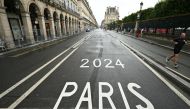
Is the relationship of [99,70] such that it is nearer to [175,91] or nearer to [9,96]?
[175,91]

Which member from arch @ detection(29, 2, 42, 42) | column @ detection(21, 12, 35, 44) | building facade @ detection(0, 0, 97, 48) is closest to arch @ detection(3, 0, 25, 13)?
building facade @ detection(0, 0, 97, 48)

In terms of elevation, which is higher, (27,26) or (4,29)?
(27,26)

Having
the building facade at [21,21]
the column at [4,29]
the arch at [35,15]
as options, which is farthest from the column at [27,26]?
the column at [4,29]

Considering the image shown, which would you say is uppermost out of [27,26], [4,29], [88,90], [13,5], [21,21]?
[13,5]

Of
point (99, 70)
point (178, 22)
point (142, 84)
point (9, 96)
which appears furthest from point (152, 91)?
point (178, 22)

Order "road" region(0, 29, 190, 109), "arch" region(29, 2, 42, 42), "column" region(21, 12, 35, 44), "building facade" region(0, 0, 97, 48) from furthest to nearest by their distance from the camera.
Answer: "arch" region(29, 2, 42, 42) < "column" region(21, 12, 35, 44) < "building facade" region(0, 0, 97, 48) < "road" region(0, 29, 190, 109)

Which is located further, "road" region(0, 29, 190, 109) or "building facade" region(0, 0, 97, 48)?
"building facade" region(0, 0, 97, 48)

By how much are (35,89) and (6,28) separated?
13.5 meters

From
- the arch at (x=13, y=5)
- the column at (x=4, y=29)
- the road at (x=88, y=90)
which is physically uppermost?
the arch at (x=13, y=5)

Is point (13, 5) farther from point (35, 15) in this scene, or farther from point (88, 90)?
point (88, 90)

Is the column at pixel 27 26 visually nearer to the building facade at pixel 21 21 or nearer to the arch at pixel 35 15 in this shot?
the building facade at pixel 21 21

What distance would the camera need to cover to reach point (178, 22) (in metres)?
20.4

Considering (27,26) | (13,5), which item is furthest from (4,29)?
(13,5)

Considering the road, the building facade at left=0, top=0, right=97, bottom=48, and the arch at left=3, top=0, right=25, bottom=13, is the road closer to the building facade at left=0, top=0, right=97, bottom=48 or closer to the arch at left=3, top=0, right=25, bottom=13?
the building facade at left=0, top=0, right=97, bottom=48
